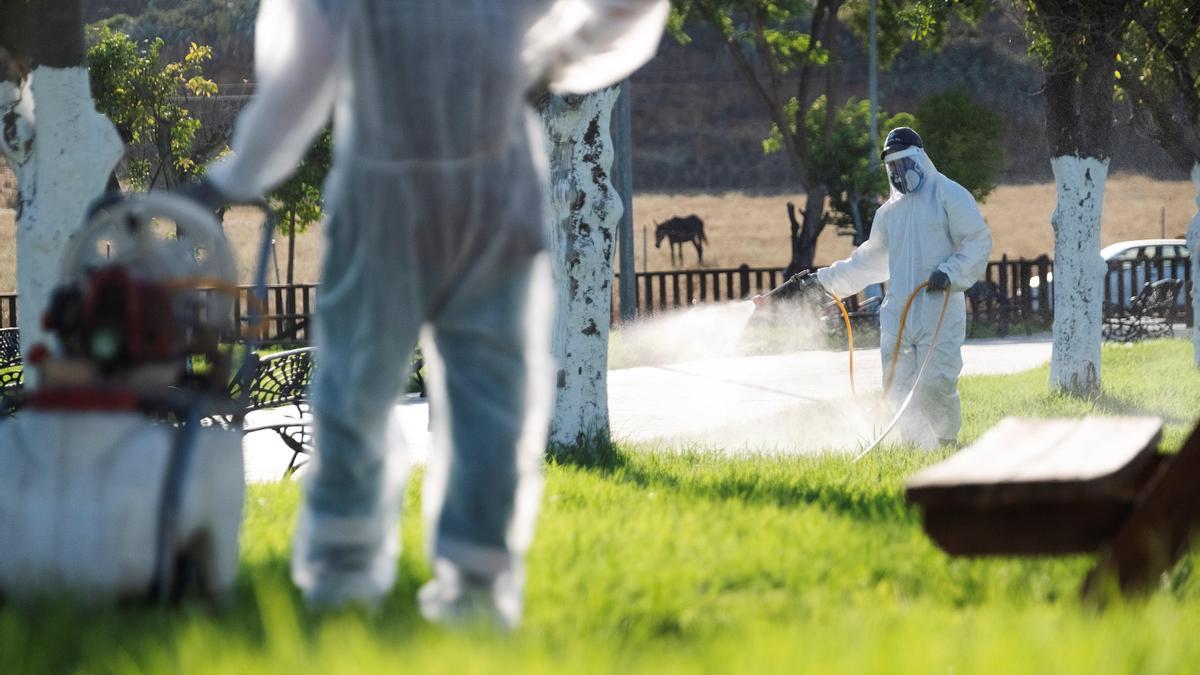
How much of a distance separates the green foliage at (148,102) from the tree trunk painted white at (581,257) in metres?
14.7

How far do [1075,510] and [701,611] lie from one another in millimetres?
1102

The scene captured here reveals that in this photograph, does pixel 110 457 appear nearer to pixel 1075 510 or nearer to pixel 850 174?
pixel 1075 510

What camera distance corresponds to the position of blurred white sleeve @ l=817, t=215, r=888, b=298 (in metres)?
9.42

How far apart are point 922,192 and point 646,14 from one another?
612 centimetres

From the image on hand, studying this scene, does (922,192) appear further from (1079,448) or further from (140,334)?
(140,334)

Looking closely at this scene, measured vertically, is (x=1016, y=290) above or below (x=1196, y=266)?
below

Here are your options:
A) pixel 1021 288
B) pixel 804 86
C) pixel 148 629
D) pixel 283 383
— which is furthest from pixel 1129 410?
pixel 804 86

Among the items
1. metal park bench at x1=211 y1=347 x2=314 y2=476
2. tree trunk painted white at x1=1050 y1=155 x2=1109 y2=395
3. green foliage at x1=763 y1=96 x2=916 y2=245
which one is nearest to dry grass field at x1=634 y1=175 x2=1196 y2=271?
green foliage at x1=763 y1=96 x2=916 y2=245

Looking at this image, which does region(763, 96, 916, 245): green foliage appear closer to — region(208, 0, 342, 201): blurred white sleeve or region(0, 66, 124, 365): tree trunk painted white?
region(0, 66, 124, 365): tree trunk painted white

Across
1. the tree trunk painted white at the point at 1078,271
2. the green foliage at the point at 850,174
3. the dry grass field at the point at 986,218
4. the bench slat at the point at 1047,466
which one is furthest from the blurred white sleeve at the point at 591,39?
the dry grass field at the point at 986,218

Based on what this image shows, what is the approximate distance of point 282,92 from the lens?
11.7ft

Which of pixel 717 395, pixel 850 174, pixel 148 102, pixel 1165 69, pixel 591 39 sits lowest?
pixel 717 395

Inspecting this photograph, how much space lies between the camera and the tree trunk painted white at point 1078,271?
14.1 meters

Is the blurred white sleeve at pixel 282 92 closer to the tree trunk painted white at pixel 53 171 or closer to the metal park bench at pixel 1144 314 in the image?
the tree trunk painted white at pixel 53 171
